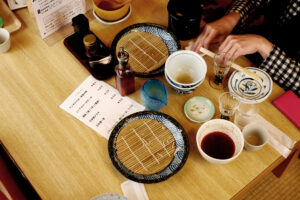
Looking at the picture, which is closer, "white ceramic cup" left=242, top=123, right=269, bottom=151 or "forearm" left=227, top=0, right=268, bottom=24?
"white ceramic cup" left=242, top=123, right=269, bottom=151

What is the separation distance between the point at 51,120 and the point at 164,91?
1.49ft

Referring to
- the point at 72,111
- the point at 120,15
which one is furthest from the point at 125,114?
the point at 120,15

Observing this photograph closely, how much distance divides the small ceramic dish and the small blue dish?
274 millimetres

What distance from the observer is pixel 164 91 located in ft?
4.04

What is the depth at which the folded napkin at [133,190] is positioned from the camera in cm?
106

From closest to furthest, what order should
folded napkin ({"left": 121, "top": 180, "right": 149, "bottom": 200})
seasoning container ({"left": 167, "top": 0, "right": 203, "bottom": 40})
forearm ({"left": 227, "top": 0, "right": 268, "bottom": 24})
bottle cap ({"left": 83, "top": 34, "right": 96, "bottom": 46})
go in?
1. folded napkin ({"left": 121, "top": 180, "right": 149, "bottom": 200})
2. bottle cap ({"left": 83, "top": 34, "right": 96, "bottom": 46})
3. seasoning container ({"left": 167, "top": 0, "right": 203, "bottom": 40})
4. forearm ({"left": 227, "top": 0, "right": 268, "bottom": 24})

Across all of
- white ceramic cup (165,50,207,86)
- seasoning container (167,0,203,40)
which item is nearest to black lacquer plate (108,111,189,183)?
white ceramic cup (165,50,207,86)

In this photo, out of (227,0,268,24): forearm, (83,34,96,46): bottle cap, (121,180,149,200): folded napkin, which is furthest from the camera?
(227,0,268,24): forearm

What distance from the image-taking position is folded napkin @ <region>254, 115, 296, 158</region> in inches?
45.5

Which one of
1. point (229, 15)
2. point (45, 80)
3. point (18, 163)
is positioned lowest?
point (18, 163)

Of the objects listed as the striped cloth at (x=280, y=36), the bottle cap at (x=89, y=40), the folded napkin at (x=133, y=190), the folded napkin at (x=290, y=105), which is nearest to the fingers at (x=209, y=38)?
the striped cloth at (x=280, y=36)

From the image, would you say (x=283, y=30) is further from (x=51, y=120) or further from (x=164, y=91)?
(x=51, y=120)

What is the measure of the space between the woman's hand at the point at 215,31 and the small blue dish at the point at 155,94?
262 millimetres

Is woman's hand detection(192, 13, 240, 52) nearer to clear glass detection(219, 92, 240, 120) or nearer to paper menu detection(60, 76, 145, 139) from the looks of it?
clear glass detection(219, 92, 240, 120)
